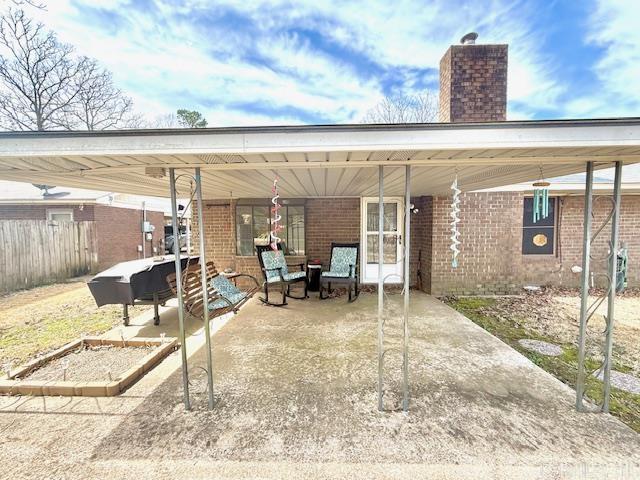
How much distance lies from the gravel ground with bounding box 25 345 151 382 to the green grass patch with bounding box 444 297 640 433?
15.2ft

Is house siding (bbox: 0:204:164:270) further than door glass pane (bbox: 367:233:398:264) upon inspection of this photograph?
Yes

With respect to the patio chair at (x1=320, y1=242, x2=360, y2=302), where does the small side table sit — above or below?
below

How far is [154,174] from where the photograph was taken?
2609mm

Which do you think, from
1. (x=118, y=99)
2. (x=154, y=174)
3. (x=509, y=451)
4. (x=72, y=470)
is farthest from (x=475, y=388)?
(x=118, y=99)

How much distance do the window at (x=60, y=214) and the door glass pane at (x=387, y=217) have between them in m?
10.3

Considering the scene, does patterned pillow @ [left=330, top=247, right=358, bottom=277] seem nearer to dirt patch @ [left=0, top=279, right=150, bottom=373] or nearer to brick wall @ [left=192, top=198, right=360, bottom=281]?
brick wall @ [left=192, top=198, right=360, bottom=281]

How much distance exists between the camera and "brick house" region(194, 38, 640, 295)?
6.07 meters

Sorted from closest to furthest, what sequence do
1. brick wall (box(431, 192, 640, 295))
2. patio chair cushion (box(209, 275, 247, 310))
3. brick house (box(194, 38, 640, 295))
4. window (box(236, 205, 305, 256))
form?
1. patio chair cushion (box(209, 275, 247, 310))
2. brick house (box(194, 38, 640, 295))
3. brick wall (box(431, 192, 640, 295))
4. window (box(236, 205, 305, 256))

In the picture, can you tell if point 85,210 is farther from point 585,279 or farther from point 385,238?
point 585,279

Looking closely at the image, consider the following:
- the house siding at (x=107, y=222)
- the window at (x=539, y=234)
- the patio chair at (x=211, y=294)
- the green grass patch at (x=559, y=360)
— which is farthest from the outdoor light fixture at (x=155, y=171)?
the house siding at (x=107, y=222)

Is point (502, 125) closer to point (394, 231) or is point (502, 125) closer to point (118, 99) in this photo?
point (394, 231)

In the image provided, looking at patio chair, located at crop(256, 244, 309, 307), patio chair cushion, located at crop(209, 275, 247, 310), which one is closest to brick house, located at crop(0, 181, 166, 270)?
patio chair, located at crop(256, 244, 309, 307)

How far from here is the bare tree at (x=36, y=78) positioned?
1128cm

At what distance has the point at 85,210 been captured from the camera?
984 cm
